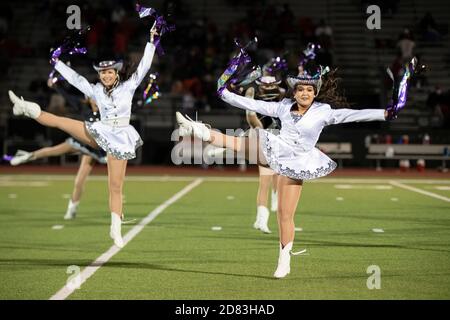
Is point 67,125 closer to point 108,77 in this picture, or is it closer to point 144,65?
point 108,77

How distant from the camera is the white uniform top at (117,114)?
6617mm

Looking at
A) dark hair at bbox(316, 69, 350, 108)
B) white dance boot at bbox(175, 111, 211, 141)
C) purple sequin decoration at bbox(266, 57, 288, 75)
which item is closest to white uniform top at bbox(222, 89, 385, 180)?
white dance boot at bbox(175, 111, 211, 141)

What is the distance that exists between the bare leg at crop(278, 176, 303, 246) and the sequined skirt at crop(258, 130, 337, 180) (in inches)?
2.9

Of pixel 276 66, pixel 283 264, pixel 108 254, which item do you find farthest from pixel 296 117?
pixel 276 66

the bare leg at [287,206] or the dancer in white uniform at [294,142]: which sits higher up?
the dancer in white uniform at [294,142]

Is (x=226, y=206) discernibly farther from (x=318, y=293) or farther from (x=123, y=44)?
(x=123, y=44)

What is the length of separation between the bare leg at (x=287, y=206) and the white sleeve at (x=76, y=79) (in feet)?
7.28

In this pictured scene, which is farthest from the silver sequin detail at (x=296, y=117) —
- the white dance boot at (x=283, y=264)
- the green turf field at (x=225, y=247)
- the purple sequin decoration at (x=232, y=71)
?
the green turf field at (x=225, y=247)

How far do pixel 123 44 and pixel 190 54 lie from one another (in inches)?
75.9

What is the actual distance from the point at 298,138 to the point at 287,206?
53cm

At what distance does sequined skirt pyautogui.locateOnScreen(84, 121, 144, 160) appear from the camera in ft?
21.6

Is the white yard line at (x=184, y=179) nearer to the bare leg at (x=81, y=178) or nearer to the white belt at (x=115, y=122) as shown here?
the bare leg at (x=81, y=178)

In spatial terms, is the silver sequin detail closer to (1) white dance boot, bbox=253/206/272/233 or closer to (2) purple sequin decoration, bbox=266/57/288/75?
(1) white dance boot, bbox=253/206/272/233
